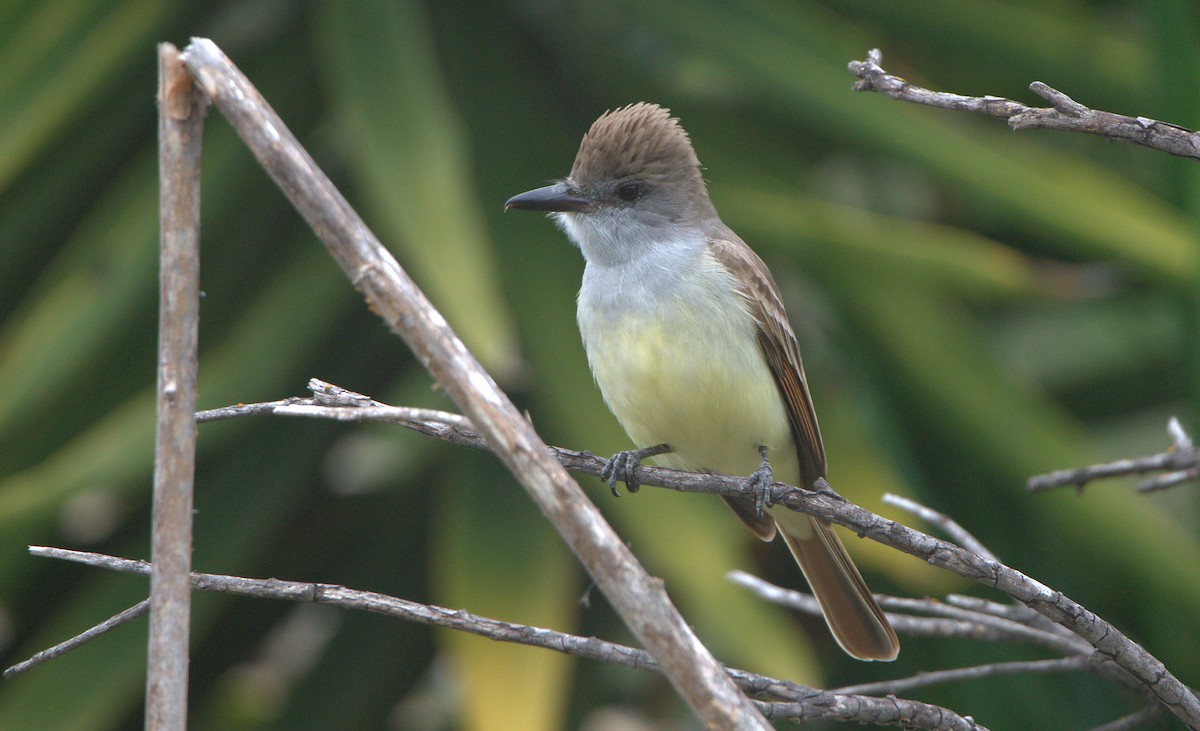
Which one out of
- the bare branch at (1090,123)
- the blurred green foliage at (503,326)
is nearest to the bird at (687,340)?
the blurred green foliage at (503,326)

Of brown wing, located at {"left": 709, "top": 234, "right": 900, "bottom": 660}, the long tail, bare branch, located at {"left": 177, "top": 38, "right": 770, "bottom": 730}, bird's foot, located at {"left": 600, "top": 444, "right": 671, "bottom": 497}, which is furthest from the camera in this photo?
brown wing, located at {"left": 709, "top": 234, "right": 900, "bottom": 660}

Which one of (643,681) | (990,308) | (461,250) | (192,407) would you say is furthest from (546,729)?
(990,308)

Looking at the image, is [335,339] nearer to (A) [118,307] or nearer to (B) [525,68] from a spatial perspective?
(A) [118,307]

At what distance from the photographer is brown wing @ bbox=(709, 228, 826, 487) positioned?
120 inches

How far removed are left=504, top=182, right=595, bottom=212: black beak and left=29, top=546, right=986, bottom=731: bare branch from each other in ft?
4.93

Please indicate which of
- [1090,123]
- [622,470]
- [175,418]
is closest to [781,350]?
[622,470]

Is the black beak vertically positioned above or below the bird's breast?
above

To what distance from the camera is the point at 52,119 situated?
3.36 metres

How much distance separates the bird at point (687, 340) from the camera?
9.20ft

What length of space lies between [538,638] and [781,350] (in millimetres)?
1644

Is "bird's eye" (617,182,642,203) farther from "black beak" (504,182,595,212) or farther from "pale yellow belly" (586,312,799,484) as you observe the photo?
"pale yellow belly" (586,312,799,484)

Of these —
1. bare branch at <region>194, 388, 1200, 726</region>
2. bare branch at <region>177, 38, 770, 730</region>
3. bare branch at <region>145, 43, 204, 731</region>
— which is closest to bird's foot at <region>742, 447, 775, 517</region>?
bare branch at <region>194, 388, 1200, 726</region>

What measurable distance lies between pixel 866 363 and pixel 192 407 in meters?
2.68

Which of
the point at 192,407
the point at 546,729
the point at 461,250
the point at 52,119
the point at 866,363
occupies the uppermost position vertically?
the point at 52,119
